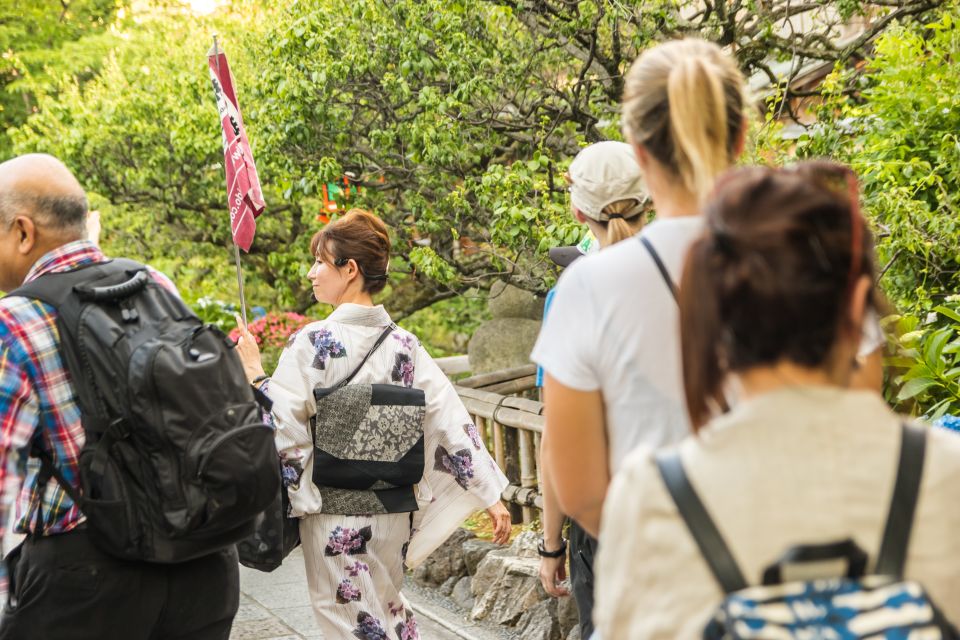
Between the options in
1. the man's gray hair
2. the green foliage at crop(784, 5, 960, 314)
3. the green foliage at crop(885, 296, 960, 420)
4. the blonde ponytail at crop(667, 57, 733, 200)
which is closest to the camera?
the blonde ponytail at crop(667, 57, 733, 200)

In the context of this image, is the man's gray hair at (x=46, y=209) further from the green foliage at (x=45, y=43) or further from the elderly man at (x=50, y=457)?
the green foliage at (x=45, y=43)

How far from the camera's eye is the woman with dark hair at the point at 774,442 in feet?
4.69

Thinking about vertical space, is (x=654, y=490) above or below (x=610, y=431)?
above

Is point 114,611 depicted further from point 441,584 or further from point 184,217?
point 184,217

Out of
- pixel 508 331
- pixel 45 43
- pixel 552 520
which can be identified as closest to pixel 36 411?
pixel 552 520

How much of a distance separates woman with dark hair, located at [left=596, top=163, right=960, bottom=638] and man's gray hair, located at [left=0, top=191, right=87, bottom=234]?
1.84m

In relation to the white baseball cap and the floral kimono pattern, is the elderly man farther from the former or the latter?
the white baseball cap

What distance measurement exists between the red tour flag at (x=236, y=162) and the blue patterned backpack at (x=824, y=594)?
154 inches

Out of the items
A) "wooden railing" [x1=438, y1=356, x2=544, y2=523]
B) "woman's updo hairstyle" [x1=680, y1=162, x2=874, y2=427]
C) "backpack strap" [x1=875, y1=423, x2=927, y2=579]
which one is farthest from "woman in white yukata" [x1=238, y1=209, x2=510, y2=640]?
"backpack strap" [x1=875, y1=423, x2=927, y2=579]

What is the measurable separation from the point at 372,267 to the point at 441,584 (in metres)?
2.80

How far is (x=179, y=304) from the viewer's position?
2854 mm

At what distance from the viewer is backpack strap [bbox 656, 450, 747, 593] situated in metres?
1.42

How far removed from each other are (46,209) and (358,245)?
1.48 metres

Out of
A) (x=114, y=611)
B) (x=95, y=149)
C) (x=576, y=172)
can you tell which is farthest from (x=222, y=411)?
(x=95, y=149)
